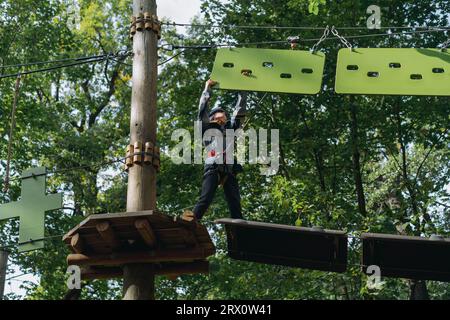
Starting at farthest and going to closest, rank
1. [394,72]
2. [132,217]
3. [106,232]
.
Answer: [394,72] → [106,232] → [132,217]

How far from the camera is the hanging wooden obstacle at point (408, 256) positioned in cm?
929

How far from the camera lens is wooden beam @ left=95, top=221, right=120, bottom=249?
26.6ft

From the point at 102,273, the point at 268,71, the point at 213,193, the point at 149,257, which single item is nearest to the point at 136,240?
the point at 149,257

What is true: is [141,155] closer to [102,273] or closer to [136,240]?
[136,240]

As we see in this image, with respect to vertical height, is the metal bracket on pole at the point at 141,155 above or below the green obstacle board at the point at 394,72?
below

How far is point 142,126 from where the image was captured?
346 inches

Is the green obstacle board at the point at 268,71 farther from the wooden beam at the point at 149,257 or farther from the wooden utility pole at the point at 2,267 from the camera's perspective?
the wooden utility pole at the point at 2,267

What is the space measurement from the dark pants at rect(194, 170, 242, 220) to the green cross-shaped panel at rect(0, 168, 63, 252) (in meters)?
1.46

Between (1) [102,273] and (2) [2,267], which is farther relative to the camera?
(2) [2,267]

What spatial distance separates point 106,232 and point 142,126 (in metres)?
1.20

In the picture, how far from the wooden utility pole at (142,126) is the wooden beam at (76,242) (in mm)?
479

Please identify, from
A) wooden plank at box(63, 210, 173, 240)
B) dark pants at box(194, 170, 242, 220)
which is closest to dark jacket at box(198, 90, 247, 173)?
dark pants at box(194, 170, 242, 220)

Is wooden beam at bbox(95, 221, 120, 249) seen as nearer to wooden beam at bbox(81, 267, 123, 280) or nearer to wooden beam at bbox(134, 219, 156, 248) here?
wooden beam at bbox(134, 219, 156, 248)

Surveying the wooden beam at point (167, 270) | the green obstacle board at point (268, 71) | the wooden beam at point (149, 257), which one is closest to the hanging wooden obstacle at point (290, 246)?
the wooden beam at point (167, 270)
